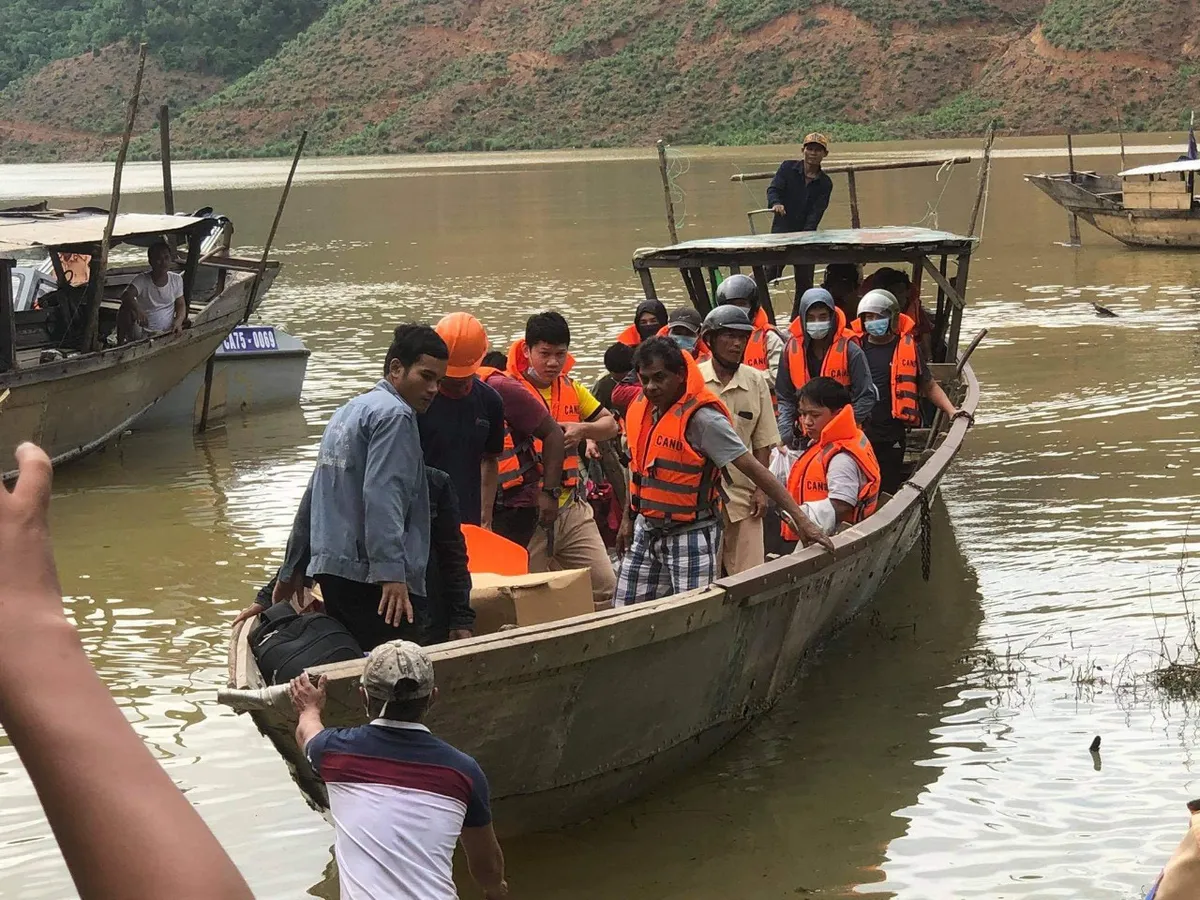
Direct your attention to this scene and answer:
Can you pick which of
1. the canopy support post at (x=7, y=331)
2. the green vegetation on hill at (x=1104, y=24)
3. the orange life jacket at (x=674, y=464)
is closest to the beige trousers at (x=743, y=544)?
the orange life jacket at (x=674, y=464)

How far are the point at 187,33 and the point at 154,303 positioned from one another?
9350 centimetres

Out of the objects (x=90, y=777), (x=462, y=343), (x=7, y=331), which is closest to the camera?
(x=90, y=777)

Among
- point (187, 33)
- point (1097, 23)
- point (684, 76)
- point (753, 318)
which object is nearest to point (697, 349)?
point (753, 318)

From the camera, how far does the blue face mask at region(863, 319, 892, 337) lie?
9266mm

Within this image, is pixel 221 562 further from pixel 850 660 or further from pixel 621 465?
pixel 850 660

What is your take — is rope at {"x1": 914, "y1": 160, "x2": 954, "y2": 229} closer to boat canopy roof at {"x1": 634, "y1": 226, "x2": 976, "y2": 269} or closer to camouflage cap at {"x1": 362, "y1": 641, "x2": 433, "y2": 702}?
boat canopy roof at {"x1": 634, "y1": 226, "x2": 976, "y2": 269}

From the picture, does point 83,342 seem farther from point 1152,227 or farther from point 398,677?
point 1152,227

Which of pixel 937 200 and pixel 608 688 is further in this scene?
pixel 937 200

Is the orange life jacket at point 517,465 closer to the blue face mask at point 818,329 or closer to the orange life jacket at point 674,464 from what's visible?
the orange life jacket at point 674,464

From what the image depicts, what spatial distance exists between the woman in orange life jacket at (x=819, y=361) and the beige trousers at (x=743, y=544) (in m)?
1.69

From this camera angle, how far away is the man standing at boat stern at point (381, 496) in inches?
186

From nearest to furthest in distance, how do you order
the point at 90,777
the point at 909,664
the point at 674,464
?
the point at 90,777 → the point at 674,464 → the point at 909,664

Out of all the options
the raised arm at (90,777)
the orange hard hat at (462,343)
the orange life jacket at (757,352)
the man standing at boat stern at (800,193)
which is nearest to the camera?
the raised arm at (90,777)

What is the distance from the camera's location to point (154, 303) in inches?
499
